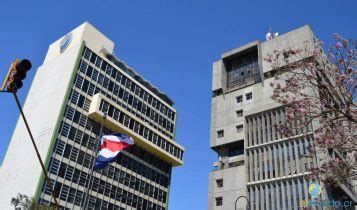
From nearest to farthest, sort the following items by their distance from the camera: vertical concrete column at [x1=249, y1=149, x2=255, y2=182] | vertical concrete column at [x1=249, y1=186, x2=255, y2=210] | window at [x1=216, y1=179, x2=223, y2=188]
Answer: vertical concrete column at [x1=249, y1=186, x2=255, y2=210]
vertical concrete column at [x1=249, y1=149, x2=255, y2=182]
window at [x1=216, y1=179, x2=223, y2=188]

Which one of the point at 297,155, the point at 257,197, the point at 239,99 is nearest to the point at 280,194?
the point at 257,197

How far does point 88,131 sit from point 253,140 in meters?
30.8

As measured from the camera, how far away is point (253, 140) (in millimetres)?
58531

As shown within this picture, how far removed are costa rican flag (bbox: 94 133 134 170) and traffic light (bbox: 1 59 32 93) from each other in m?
26.0

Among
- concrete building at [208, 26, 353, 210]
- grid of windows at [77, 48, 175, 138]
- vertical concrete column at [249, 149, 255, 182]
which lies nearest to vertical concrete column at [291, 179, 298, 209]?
concrete building at [208, 26, 353, 210]

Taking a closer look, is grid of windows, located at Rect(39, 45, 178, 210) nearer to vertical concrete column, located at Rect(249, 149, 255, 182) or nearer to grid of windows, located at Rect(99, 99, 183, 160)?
grid of windows, located at Rect(99, 99, 183, 160)

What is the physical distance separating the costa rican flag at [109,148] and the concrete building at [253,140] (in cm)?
2149

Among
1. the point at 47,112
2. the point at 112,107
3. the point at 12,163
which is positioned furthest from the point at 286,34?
the point at 12,163

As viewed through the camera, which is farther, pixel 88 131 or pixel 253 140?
pixel 88 131

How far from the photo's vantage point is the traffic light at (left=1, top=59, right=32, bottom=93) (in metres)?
11.8

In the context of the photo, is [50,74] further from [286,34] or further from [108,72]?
[286,34]

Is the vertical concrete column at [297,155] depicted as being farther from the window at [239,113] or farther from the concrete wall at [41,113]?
the concrete wall at [41,113]

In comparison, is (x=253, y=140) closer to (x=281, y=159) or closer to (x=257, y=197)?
(x=281, y=159)

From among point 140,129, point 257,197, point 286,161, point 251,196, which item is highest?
point 140,129
